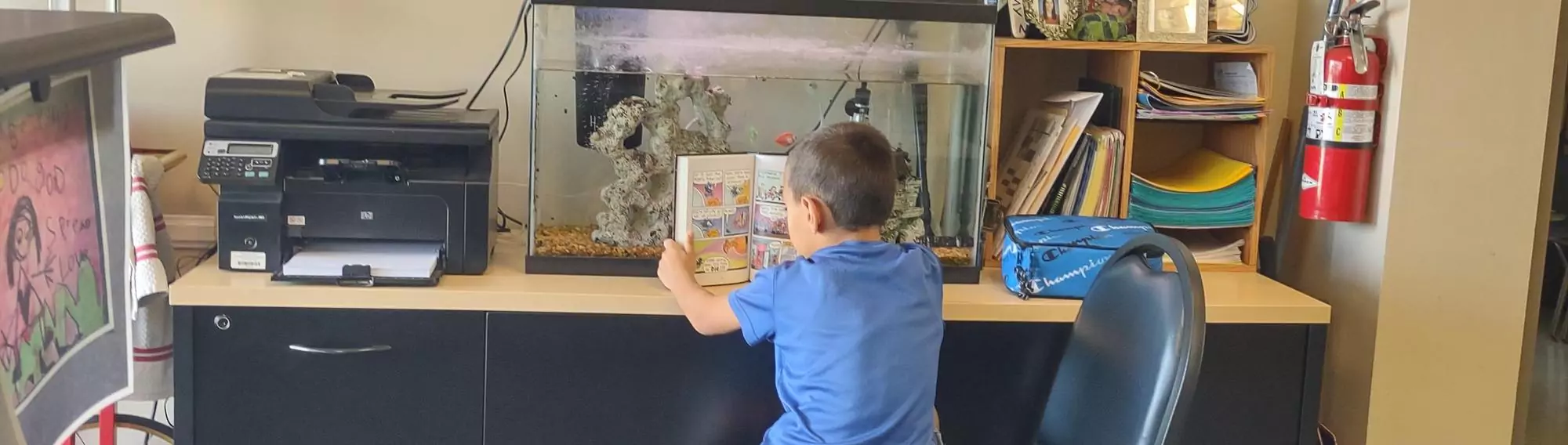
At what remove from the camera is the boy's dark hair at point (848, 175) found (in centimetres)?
167

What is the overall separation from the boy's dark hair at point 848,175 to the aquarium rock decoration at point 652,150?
13.1 inches

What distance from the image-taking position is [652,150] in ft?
6.65

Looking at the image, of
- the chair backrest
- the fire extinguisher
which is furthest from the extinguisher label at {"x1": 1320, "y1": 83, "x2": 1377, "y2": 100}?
the chair backrest

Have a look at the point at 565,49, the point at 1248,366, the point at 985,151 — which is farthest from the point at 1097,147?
the point at 565,49

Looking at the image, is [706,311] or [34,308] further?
[706,311]

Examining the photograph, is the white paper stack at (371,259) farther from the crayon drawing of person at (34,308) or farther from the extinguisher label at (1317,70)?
the extinguisher label at (1317,70)

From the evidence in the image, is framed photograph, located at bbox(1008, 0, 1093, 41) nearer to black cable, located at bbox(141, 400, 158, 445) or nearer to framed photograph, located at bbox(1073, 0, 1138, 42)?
framed photograph, located at bbox(1073, 0, 1138, 42)

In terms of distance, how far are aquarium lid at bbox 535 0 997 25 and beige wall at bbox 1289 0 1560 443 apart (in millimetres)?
716

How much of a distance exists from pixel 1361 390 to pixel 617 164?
1.32 metres

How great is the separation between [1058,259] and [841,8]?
52cm

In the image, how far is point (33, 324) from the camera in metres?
1.14

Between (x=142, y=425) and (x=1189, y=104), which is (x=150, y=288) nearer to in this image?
(x=142, y=425)

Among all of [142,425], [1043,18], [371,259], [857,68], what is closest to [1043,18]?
[1043,18]

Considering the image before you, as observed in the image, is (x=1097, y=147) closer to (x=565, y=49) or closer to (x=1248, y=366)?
(x=1248, y=366)
